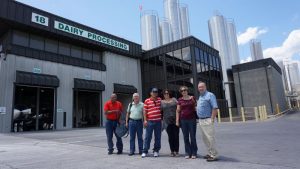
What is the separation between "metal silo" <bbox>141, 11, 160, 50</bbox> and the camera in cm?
5009

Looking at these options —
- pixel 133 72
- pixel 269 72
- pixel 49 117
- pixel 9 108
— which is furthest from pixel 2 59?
pixel 269 72

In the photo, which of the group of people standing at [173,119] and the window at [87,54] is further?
Answer: the window at [87,54]

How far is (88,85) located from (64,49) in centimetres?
433

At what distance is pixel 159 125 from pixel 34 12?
19.5 metres

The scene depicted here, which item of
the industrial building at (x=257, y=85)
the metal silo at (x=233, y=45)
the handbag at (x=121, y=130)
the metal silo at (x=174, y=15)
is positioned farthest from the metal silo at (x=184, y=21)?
the handbag at (x=121, y=130)

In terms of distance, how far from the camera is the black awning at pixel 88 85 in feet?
75.4

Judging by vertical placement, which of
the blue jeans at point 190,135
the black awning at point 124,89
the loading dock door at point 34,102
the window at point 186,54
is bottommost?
the blue jeans at point 190,135

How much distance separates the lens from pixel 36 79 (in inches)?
771

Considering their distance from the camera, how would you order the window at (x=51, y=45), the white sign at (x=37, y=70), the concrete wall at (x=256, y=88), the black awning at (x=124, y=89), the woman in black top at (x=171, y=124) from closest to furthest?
the woman in black top at (x=171, y=124) → the white sign at (x=37, y=70) → the window at (x=51, y=45) → the black awning at (x=124, y=89) → the concrete wall at (x=256, y=88)

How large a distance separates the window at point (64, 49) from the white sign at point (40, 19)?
2617mm

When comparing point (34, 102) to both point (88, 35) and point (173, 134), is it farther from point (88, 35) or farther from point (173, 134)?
point (173, 134)

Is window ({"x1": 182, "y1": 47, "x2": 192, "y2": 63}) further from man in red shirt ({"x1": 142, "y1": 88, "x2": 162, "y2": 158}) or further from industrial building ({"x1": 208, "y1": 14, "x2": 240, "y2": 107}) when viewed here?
industrial building ({"x1": 208, "y1": 14, "x2": 240, "y2": 107})

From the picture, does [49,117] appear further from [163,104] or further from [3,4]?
[163,104]

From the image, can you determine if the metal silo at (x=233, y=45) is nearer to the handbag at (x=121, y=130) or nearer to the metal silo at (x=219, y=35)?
the metal silo at (x=219, y=35)
